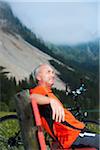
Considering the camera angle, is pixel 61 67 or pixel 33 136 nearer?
pixel 33 136

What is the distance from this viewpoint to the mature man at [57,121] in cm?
310

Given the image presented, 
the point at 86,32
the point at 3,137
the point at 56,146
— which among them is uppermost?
the point at 86,32

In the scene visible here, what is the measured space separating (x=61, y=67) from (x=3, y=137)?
0.82m

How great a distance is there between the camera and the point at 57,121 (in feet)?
10.3

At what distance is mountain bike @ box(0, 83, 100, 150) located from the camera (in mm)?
3979

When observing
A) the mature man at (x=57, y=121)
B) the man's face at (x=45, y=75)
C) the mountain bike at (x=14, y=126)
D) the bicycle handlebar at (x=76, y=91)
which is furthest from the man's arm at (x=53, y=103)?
the bicycle handlebar at (x=76, y=91)

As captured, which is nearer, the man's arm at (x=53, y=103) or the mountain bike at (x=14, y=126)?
the man's arm at (x=53, y=103)

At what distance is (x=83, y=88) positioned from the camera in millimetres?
4164

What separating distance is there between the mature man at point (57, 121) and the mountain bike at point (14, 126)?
77 centimetres

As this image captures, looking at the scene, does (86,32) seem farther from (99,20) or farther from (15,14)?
(15,14)

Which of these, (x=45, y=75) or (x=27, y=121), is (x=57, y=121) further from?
(x=45, y=75)

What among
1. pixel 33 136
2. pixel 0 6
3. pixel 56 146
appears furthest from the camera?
pixel 0 6

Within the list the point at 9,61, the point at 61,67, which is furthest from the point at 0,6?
the point at 61,67

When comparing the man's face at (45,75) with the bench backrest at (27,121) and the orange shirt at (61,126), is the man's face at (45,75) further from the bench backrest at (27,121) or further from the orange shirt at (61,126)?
the bench backrest at (27,121)
